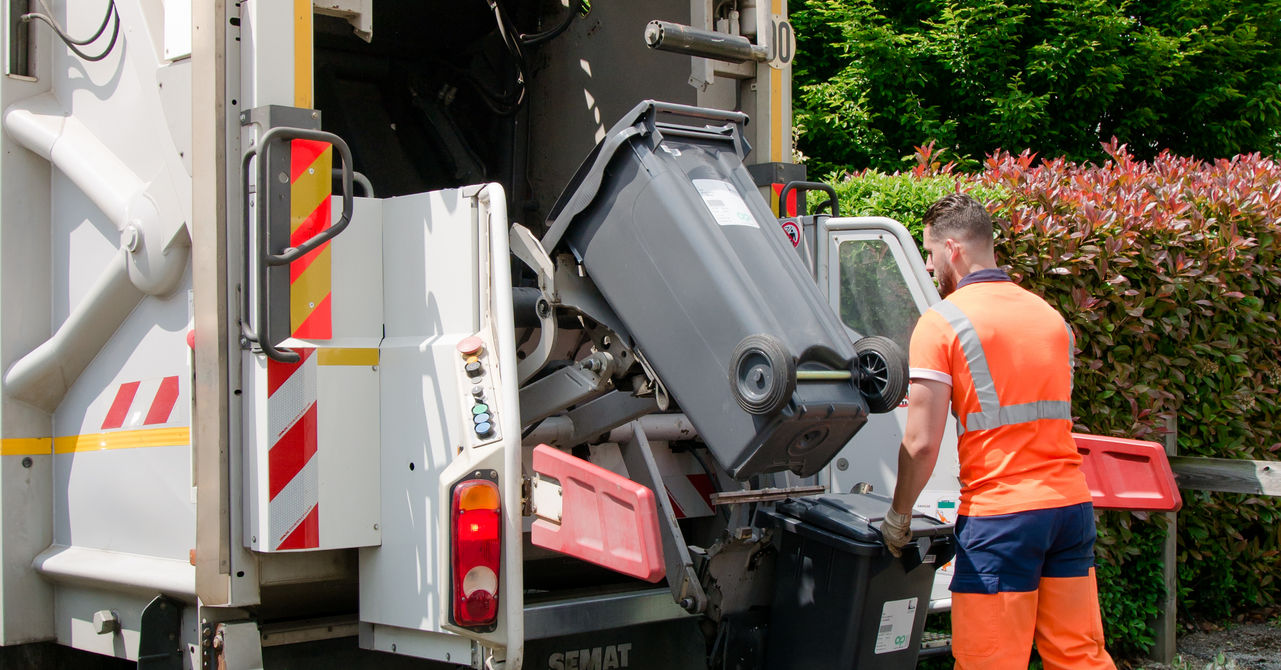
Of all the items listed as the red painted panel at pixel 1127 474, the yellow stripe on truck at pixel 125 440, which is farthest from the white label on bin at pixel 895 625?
the yellow stripe on truck at pixel 125 440

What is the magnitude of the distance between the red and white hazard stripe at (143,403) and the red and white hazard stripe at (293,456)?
473mm

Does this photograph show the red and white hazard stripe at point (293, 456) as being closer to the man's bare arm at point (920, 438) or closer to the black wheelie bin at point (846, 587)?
the black wheelie bin at point (846, 587)

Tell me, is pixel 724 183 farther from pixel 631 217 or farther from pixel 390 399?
pixel 390 399

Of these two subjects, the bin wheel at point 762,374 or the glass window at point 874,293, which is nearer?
the bin wheel at point 762,374

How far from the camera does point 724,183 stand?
3141 mm

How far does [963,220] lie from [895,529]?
0.83 m

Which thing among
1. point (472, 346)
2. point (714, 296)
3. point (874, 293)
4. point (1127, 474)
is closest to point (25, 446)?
point (472, 346)

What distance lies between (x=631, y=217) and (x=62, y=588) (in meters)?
1.98

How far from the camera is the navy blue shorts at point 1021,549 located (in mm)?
3133

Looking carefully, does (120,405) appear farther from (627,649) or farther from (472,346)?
(627,649)

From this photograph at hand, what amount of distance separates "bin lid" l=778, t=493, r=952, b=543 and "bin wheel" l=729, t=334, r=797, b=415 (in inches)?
27.3

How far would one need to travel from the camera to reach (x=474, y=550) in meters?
2.77

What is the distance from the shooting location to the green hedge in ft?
17.4

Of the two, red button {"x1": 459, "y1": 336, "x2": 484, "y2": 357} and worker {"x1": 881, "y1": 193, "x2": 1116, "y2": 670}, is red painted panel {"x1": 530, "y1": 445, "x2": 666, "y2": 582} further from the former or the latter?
worker {"x1": 881, "y1": 193, "x2": 1116, "y2": 670}
